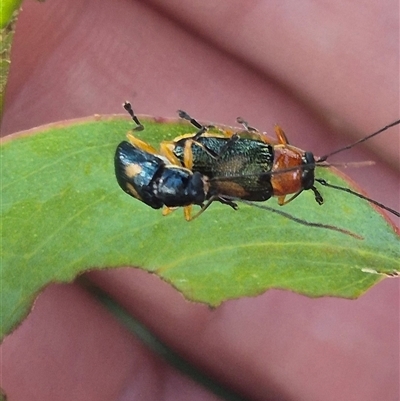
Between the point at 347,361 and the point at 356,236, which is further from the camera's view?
the point at 347,361

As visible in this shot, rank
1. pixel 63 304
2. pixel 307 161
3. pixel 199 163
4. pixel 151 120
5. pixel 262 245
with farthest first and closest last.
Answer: pixel 63 304, pixel 199 163, pixel 307 161, pixel 262 245, pixel 151 120

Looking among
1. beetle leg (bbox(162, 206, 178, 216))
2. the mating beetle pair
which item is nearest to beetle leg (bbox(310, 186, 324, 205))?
the mating beetle pair

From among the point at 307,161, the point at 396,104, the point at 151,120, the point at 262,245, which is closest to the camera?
the point at 151,120

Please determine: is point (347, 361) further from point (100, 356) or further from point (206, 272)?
point (206, 272)

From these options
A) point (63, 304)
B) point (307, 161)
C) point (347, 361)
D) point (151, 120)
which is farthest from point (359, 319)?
point (151, 120)

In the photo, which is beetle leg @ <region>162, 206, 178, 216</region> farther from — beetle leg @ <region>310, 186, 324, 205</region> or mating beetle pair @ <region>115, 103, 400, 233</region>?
beetle leg @ <region>310, 186, 324, 205</region>

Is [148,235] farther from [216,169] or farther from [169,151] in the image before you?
[216,169]

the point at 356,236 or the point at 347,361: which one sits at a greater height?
the point at 356,236
